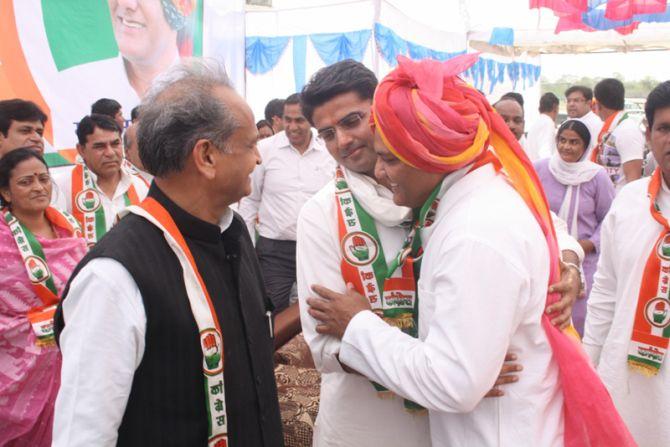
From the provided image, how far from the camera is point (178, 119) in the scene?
4.46 ft

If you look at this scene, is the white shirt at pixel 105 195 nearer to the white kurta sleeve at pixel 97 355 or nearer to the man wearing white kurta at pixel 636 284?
the white kurta sleeve at pixel 97 355

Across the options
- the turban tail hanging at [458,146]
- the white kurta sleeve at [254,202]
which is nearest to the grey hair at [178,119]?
the turban tail hanging at [458,146]

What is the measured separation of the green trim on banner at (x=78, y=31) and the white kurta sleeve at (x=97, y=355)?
494 centimetres

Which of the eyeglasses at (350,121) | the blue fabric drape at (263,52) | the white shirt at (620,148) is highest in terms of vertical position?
the blue fabric drape at (263,52)

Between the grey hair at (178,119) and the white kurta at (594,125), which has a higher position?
the grey hair at (178,119)

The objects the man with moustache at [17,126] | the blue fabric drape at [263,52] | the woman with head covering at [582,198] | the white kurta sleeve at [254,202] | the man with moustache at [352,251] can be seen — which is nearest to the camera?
the man with moustache at [352,251]

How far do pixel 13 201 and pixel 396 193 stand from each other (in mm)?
2547

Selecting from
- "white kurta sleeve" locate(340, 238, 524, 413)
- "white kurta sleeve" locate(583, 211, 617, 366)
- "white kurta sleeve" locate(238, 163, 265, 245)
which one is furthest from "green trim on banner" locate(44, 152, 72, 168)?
"white kurta sleeve" locate(340, 238, 524, 413)

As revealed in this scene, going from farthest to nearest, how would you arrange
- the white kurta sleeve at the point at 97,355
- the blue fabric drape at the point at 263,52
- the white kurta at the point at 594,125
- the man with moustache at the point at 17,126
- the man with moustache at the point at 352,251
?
the blue fabric drape at the point at 263,52 → the white kurta at the point at 594,125 → the man with moustache at the point at 17,126 → the man with moustache at the point at 352,251 → the white kurta sleeve at the point at 97,355

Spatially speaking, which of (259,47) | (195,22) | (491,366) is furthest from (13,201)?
(259,47)

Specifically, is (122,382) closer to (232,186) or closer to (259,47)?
(232,186)

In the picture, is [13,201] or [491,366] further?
[13,201]

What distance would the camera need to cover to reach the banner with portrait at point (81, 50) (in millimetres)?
5031

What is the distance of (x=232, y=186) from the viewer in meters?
1.48
